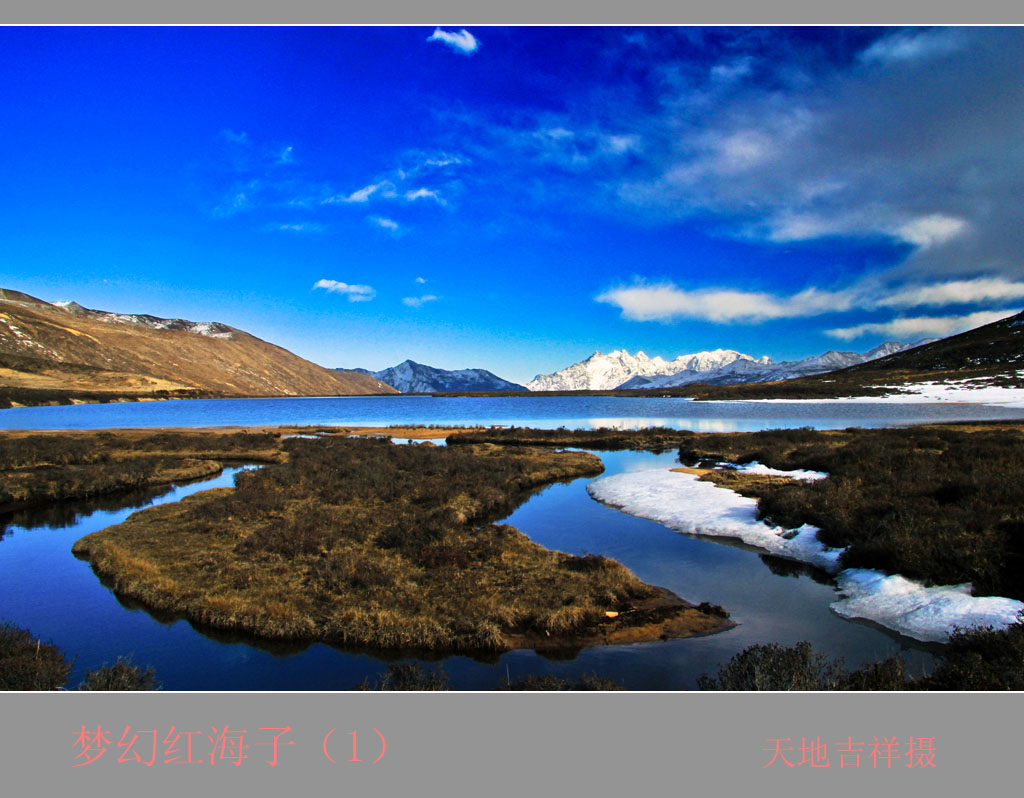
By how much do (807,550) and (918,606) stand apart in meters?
6.20

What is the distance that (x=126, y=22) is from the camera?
1033 centimetres

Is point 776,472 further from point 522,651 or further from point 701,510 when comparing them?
point 522,651

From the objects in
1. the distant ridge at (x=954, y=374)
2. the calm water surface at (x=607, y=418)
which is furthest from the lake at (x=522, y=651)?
the distant ridge at (x=954, y=374)

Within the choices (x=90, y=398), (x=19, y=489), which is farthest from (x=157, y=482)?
(x=90, y=398)

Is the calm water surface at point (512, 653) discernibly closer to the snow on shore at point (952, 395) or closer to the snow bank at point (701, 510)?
the snow bank at point (701, 510)

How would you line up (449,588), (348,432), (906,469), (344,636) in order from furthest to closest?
(348,432), (906,469), (449,588), (344,636)

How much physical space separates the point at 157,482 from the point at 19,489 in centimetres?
742

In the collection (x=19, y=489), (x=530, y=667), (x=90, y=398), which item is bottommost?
(x=530, y=667)

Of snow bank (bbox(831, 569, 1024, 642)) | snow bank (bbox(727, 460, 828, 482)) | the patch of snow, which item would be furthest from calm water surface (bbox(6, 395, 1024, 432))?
snow bank (bbox(831, 569, 1024, 642))

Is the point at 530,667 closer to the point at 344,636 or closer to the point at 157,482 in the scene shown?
the point at 344,636

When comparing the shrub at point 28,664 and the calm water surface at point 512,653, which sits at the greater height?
the shrub at point 28,664

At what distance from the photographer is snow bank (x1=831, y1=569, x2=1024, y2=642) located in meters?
11.9

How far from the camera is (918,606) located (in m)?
13.3

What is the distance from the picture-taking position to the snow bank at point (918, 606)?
467 inches
